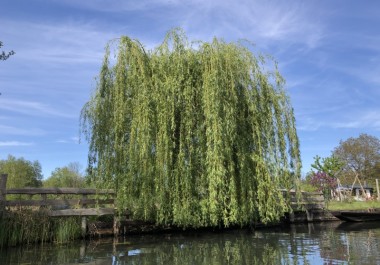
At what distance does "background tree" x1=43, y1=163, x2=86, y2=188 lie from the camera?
1581 inches

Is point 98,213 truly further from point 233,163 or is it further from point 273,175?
point 273,175

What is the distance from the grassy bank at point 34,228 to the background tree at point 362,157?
4467 cm

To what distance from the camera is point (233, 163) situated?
12297 mm

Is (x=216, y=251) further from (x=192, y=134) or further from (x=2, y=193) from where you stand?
(x=2, y=193)

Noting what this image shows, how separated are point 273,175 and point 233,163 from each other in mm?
1883

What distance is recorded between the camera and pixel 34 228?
11.5 m

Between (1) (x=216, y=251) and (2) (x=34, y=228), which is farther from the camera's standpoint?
(2) (x=34, y=228)

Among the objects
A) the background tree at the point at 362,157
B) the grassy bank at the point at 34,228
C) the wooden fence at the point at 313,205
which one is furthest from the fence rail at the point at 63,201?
the background tree at the point at 362,157

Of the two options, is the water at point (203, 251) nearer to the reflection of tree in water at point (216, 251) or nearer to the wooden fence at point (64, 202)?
the reflection of tree in water at point (216, 251)

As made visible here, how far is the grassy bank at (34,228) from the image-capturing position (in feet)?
36.1

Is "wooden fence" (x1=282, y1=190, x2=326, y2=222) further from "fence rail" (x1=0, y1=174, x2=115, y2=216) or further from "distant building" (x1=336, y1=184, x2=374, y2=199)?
"fence rail" (x1=0, y1=174, x2=115, y2=216)

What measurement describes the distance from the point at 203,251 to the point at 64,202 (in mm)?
5565

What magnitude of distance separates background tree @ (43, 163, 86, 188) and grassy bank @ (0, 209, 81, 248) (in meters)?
27.5

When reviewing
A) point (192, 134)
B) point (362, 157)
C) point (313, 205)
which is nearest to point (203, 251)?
Result: point (192, 134)
